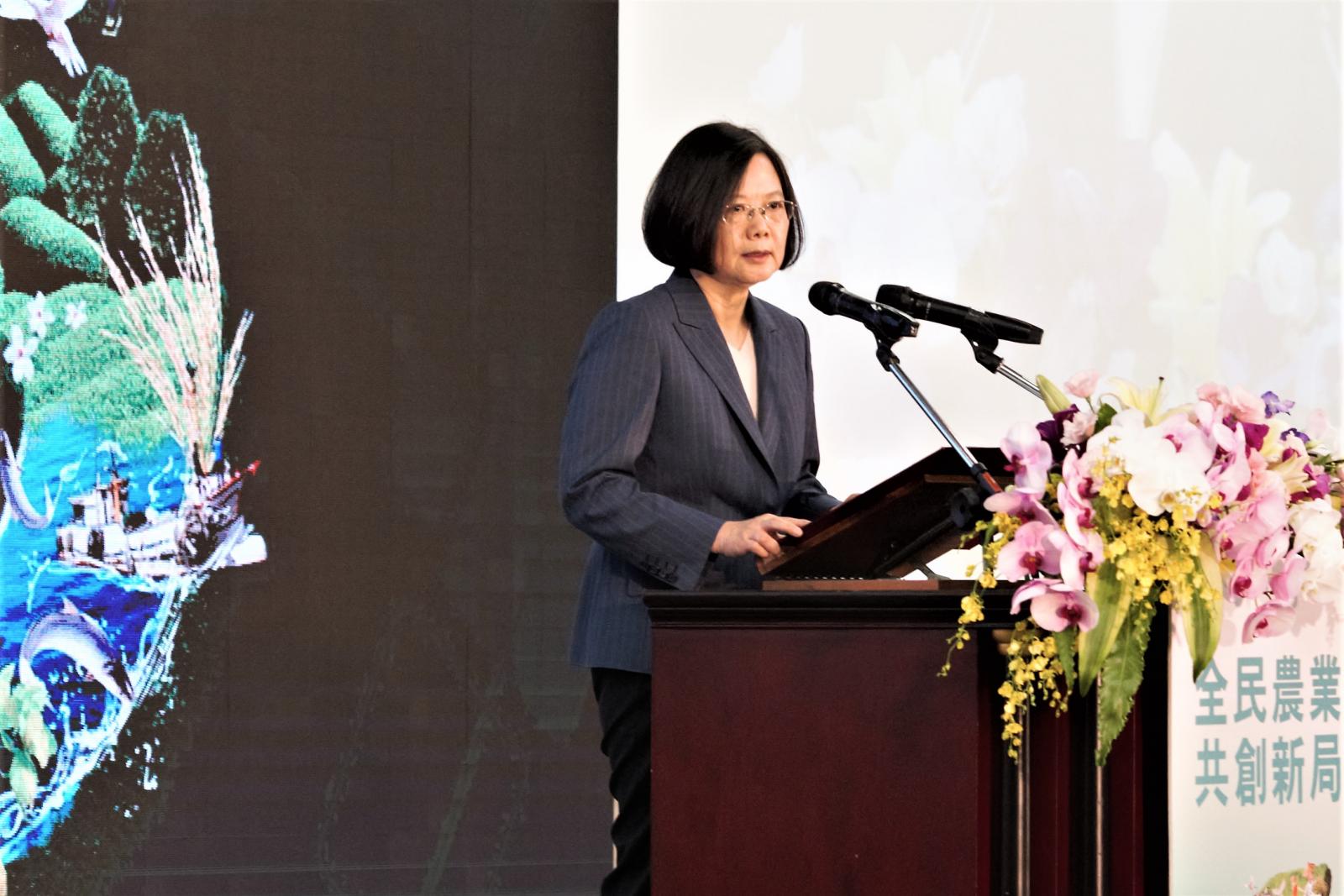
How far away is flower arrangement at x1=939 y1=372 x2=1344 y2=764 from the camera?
1504 millimetres

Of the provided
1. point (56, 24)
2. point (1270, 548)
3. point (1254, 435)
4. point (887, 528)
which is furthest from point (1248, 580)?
point (56, 24)

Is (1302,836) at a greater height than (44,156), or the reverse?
(44,156)

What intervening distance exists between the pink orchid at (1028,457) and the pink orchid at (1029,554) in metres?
0.04

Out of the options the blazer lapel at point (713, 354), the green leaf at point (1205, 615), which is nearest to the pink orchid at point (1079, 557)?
the green leaf at point (1205, 615)

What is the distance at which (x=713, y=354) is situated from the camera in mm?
2186

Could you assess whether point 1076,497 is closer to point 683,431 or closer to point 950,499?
point 950,499

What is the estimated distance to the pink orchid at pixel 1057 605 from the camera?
1.51 metres

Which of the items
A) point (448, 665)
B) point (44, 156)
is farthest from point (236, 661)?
point (44, 156)

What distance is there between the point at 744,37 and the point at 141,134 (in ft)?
4.59

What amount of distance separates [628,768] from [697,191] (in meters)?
0.82

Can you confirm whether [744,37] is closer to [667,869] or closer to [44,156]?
[44,156]

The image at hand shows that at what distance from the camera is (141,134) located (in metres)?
3.45

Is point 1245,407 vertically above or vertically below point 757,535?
above

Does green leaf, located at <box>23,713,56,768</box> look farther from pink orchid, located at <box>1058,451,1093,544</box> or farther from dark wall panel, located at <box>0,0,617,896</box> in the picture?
pink orchid, located at <box>1058,451,1093,544</box>
